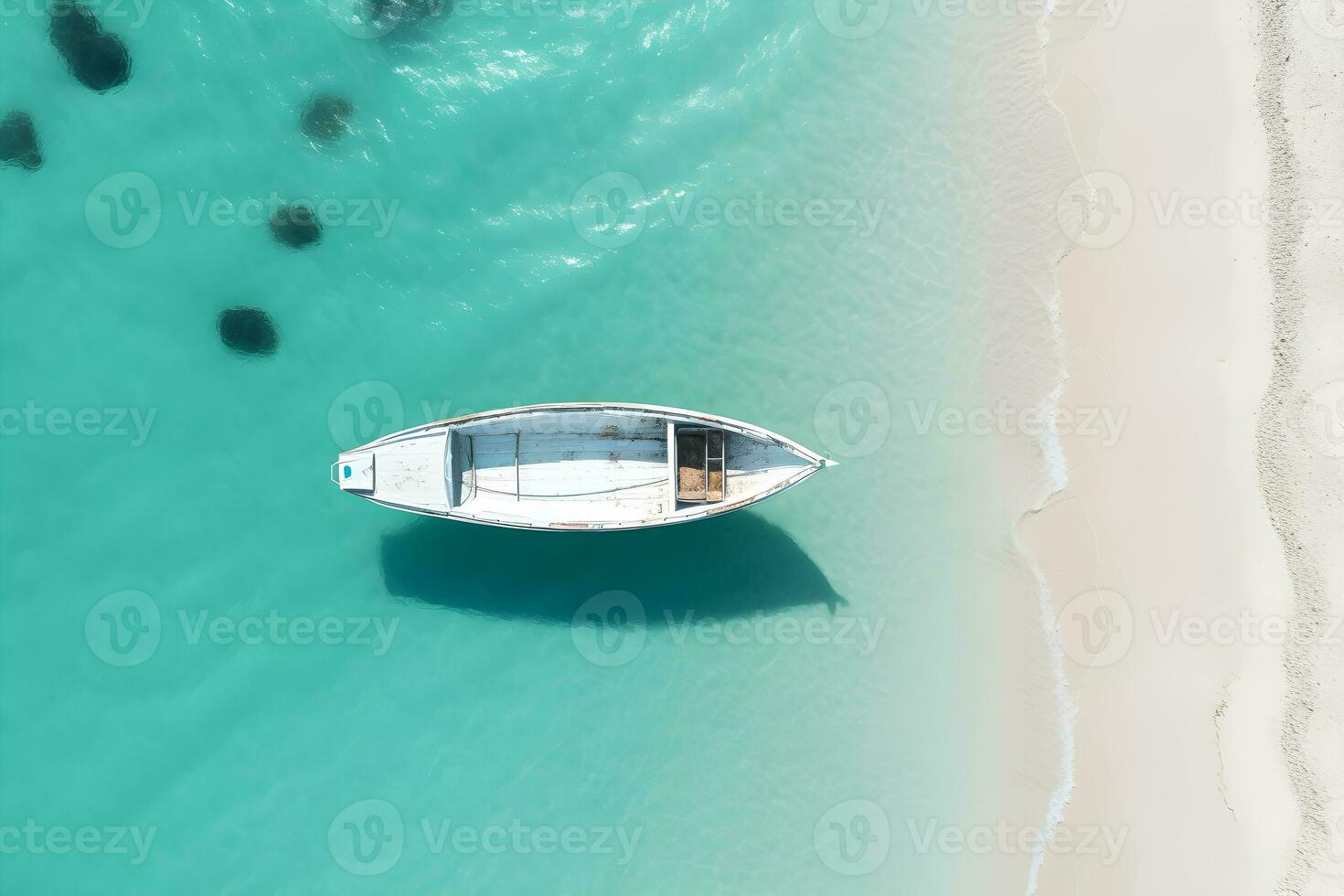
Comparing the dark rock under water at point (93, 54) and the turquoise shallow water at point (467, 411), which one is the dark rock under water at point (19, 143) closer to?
the turquoise shallow water at point (467, 411)

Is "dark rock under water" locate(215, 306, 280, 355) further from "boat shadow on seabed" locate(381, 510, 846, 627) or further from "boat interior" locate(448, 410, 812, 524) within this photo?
"boat interior" locate(448, 410, 812, 524)

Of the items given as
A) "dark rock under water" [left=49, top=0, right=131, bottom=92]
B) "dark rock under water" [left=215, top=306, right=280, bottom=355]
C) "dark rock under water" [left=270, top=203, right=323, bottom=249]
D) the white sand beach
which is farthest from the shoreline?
"dark rock under water" [left=49, top=0, right=131, bottom=92]

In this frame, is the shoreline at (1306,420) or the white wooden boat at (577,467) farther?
the shoreline at (1306,420)

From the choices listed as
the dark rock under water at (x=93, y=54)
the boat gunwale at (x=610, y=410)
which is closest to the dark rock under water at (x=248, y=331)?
the boat gunwale at (x=610, y=410)

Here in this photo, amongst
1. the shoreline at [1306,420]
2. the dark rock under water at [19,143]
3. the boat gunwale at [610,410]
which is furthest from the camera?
the dark rock under water at [19,143]

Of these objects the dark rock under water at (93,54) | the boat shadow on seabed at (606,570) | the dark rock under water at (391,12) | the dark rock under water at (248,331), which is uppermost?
the dark rock under water at (391,12)

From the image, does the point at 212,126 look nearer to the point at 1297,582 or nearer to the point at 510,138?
the point at 510,138

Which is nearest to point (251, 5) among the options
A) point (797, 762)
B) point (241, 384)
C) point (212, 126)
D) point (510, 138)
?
point (212, 126)
